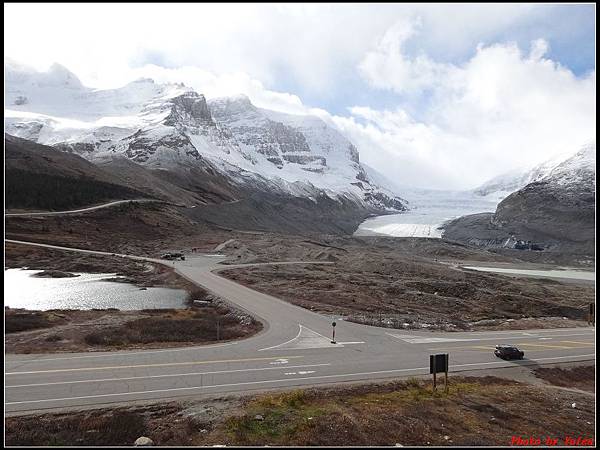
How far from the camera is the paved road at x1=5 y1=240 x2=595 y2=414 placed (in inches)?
866

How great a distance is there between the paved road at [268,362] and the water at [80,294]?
65.4 feet

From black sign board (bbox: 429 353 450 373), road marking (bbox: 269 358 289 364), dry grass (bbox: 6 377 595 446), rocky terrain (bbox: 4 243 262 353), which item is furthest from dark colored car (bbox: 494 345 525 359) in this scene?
rocky terrain (bbox: 4 243 262 353)

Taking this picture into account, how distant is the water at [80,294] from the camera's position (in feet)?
177

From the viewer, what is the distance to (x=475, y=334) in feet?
138

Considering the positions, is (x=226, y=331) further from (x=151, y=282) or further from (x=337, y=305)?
(x=151, y=282)

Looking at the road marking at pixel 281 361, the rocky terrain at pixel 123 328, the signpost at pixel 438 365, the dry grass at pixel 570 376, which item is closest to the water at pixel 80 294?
the rocky terrain at pixel 123 328

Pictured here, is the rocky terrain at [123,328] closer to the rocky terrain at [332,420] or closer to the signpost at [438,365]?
the rocky terrain at [332,420]

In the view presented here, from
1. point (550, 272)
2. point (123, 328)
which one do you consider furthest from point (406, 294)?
point (550, 272)

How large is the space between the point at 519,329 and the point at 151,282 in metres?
54.5

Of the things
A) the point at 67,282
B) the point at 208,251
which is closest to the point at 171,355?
the point at 67,282

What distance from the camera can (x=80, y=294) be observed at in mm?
59844

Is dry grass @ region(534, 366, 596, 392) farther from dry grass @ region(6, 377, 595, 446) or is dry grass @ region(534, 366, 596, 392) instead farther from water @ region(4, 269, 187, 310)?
water @ region(4, 269, 187, 310)

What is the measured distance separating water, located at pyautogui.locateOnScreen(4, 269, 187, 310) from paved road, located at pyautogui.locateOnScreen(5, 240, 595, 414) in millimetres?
19949

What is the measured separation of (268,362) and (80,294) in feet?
141
